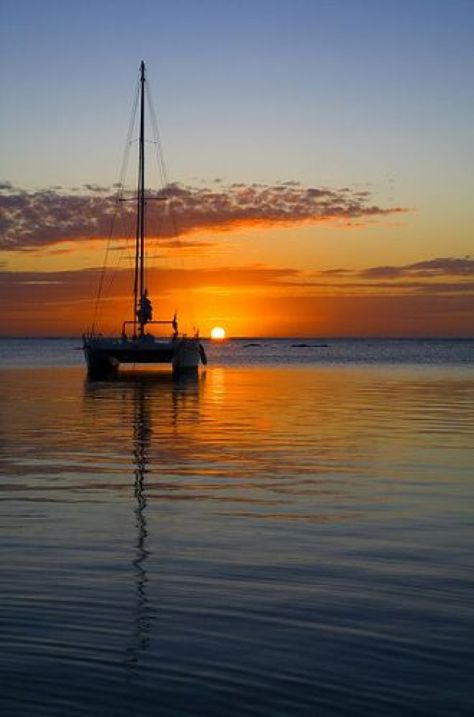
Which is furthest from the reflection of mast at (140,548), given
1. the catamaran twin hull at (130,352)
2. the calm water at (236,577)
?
the catamaran twin hull at (130,352)

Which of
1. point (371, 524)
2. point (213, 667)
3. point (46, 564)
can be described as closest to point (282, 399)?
point (371, 524)

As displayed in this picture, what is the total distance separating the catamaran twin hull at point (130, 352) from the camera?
192ft

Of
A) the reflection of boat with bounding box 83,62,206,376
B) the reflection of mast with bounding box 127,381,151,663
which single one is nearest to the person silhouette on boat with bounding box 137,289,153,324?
the reflection of boat with bounding box 83,62,206,376

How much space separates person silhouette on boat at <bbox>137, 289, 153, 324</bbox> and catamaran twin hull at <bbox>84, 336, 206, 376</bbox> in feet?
5.02

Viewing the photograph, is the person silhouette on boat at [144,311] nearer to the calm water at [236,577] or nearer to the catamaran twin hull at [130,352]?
the catamaran twin hull at [130,352]

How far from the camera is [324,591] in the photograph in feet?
31.8

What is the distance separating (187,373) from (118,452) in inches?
1668

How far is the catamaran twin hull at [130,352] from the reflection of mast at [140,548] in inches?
1190

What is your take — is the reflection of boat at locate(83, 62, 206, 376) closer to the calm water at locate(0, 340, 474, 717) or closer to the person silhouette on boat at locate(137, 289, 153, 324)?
the person silhouette on boat at locate(137, 289, 153, 324)

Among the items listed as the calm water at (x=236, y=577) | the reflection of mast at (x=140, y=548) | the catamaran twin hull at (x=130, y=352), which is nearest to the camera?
the calm water at (x=236, y=577)

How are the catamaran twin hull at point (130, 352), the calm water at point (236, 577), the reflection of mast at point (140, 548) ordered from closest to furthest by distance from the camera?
the calm water at point (236, 577)
the reflection of mast at point (140, 548)
the catamaran twin hull at point (130, 352)

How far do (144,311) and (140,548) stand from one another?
50955 millimetres

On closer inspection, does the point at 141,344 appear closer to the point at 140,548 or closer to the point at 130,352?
the point at 130,352

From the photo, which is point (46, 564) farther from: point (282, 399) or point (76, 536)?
point (282, 399)
